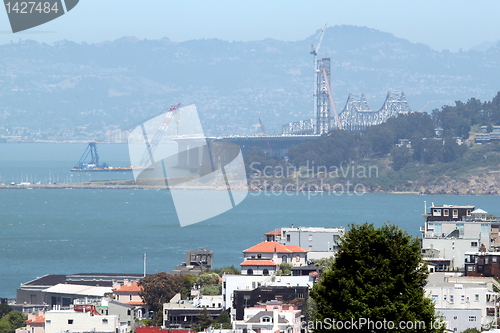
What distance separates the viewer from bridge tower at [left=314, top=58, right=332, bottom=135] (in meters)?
102

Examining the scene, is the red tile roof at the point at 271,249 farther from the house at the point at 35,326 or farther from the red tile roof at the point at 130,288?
the house at the point at 35,326

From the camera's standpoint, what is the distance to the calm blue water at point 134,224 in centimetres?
3138

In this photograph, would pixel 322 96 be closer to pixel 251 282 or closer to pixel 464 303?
pixel 251 282

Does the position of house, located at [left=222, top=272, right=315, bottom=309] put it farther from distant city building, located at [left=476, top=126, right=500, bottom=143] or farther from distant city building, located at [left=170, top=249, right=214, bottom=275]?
distant city building, located at [left=476, top=126, right=500, bottom=143]

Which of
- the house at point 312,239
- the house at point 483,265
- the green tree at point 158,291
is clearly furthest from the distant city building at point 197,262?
the house at point 483,265

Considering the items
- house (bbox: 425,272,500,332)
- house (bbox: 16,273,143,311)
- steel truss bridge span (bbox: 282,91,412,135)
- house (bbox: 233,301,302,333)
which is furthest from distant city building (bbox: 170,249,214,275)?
steel truss bridge span (bbox: 282,91,412,135)

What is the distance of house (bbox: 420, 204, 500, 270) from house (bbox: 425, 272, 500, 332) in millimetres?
4763

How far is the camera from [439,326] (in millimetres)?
7305

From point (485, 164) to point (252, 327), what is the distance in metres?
63.6

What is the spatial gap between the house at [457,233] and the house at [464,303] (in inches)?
188

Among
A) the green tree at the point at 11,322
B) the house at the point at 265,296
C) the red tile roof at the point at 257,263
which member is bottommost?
the green tree at the point at 11,322

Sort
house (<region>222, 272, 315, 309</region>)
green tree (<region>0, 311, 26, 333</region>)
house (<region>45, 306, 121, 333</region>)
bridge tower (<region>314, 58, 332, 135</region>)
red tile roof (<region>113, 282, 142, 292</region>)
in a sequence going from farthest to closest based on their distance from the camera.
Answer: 1. bridge tower (<region>314, 58, 332, 135</region>)
2. red tile roof (<region>113, 282, 142, 292</region>)
3. house (<region>222, 272, 315, 309</region>)
4. green tree (<region>0, 311, 26, 333</region>)
5. house (<region>45, 306, 121, 333</region>)

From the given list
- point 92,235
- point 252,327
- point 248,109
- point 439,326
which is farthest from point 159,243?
point 248,109

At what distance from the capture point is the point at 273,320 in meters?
13.9
